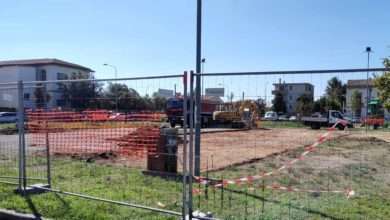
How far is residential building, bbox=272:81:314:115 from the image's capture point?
16.3 feet

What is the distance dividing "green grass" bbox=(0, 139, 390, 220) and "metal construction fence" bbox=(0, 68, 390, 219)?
0.9 inches

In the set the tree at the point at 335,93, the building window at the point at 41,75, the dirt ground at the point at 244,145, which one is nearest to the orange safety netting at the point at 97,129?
the dirt ground at the point at 244,145

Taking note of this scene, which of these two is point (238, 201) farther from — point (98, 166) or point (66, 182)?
point (98, 166)

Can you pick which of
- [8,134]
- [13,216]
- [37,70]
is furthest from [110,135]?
[37,70]

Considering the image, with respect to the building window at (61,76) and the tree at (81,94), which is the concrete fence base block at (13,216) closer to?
the tree at (81,94)

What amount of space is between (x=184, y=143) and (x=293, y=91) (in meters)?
1.69

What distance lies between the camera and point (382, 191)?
299 inches

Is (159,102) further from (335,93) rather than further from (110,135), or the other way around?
(335,93)

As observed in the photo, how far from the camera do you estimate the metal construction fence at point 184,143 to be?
559 cm

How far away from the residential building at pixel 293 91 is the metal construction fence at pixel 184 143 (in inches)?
0.7

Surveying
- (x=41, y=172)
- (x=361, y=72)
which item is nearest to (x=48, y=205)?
(x=41, y=172)

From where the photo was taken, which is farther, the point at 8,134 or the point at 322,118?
the point at 8,134

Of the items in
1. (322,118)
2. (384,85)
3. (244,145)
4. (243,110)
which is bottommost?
(244,145)

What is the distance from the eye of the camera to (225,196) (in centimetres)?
693
